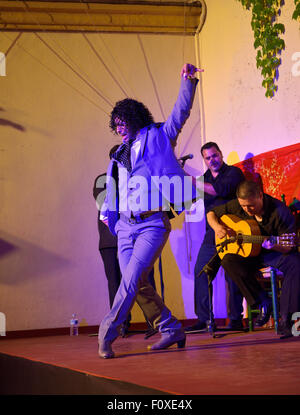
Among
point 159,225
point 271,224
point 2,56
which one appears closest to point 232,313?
point 271,224

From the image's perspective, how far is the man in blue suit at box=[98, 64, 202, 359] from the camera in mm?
2988

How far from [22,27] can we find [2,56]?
1.22 ft

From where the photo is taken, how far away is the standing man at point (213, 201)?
14.8ft

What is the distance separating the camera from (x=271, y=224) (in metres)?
3.87

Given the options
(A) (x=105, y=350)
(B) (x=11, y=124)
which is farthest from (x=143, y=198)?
(B) (x=11, y=124)

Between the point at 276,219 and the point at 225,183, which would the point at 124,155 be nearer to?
the point at 276,219

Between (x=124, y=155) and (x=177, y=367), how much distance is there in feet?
4.08

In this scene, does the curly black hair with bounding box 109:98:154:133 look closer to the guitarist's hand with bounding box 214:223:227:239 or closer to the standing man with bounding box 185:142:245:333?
the guitarist's hand with bounding box 214:223:227:239

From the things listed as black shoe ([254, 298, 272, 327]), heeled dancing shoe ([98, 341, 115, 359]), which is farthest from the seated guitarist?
heeled dancing shoe ([98, 341, 115, 359])

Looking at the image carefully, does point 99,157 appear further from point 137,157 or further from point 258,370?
point 258,370

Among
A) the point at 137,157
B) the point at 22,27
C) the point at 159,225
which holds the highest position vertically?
the point at 22,27

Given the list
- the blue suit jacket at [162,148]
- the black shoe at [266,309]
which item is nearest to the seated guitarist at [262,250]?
the black shoe at [266,309]

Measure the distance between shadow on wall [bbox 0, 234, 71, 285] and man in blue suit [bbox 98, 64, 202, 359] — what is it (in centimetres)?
259

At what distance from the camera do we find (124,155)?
3.19 m
